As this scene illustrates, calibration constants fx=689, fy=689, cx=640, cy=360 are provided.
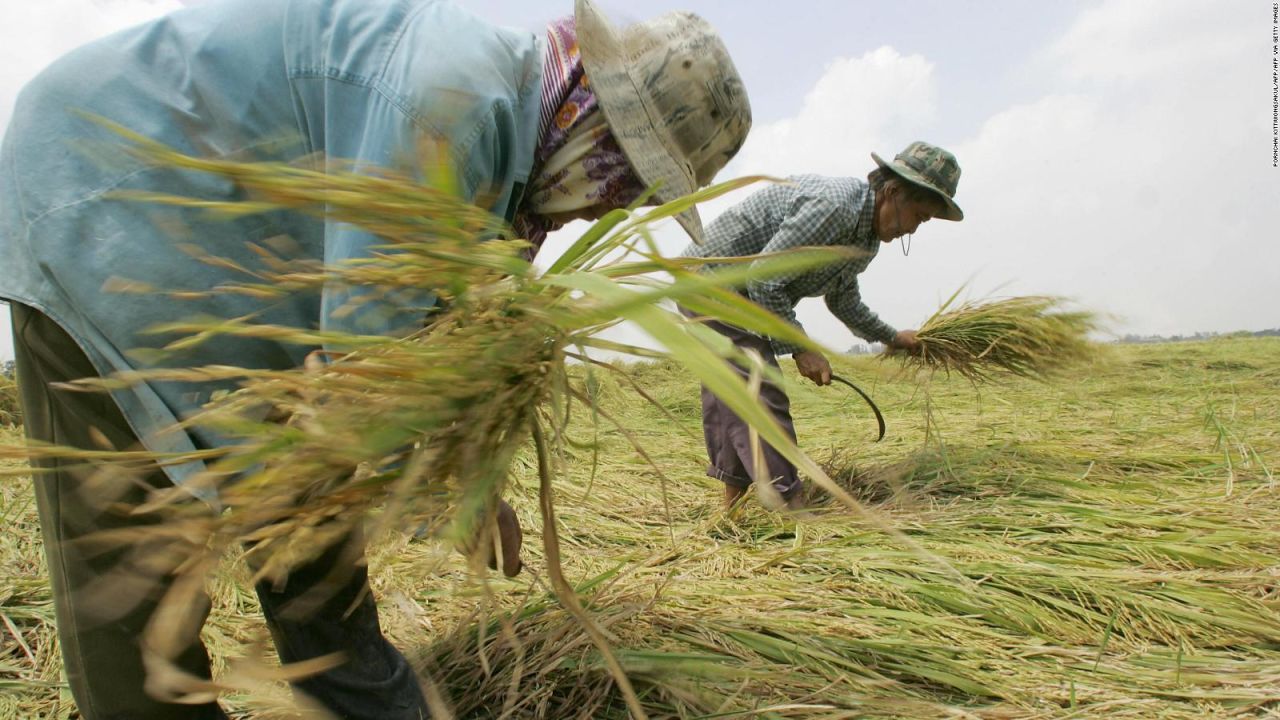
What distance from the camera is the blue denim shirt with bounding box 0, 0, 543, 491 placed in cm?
87

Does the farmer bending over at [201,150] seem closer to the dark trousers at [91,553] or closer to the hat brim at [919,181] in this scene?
the dark trousers at [91,553]

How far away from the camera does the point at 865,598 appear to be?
63.2 inches

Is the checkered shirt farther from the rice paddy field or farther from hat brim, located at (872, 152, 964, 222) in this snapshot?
the rice paddy field

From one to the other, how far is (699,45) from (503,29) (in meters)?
0.30

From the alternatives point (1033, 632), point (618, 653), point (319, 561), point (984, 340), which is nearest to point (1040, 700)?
point (1033, 632)

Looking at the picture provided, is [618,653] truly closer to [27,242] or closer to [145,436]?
[145,436]

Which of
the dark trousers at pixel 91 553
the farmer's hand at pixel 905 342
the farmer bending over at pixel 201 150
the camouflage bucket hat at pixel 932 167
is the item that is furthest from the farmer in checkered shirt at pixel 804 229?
the dark trousers at pixel 91 553

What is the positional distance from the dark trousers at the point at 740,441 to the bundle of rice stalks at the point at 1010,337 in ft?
3.05

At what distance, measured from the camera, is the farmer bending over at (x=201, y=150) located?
2.84 ft

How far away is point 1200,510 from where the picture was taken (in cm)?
207

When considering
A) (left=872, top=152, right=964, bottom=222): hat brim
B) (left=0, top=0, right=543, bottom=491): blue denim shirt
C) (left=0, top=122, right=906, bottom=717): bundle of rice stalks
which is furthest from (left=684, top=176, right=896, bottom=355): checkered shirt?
(left=0, top=122, right=906, bottom=717): bundle of rice stalks

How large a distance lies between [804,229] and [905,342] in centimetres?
101

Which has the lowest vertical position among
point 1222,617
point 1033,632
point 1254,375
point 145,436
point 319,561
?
point 319,561

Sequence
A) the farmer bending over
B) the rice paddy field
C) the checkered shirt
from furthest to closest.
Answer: the checkered shirt, the rice paddy field, the farmer bending over
